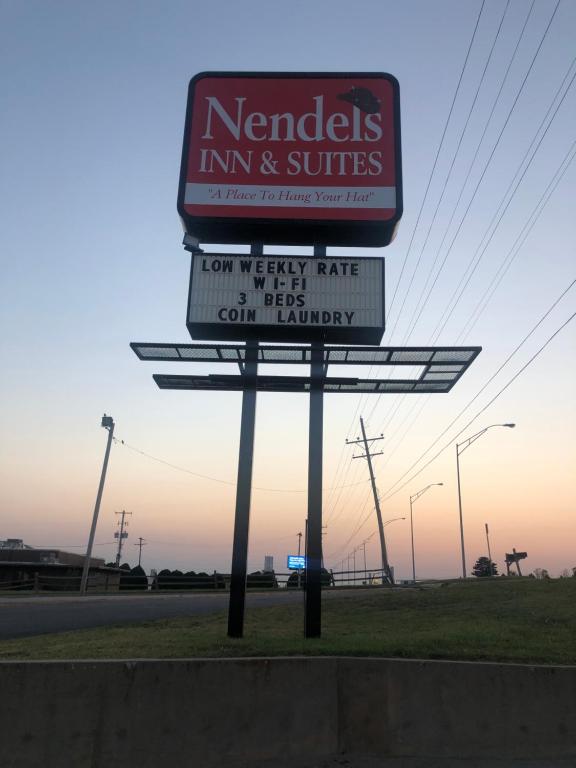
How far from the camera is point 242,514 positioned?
9.69 metres

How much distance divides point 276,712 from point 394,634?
3.63 meters

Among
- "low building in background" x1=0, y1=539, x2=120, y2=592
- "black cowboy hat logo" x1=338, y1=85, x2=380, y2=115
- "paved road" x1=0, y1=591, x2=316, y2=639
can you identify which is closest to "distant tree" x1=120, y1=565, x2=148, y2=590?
"low building in background" x1=0, y1=539, x2=120, y2=592

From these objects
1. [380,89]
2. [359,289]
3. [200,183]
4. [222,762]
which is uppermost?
[380,89]

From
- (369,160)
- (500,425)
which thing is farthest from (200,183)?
(500,425)

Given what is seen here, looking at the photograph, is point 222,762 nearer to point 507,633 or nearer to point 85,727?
point 85,727

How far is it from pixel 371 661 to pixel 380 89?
403 inches

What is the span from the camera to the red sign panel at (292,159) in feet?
37.1

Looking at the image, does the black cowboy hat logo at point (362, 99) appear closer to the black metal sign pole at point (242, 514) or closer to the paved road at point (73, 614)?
the black metal sign pole at point (242, 514)

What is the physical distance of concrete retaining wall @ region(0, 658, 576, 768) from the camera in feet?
19.4

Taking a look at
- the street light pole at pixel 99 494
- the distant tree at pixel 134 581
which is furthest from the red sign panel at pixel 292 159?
the street light pole at pixel 99 494

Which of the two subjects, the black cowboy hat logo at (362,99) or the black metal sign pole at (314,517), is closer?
the black metal sign pole at (314,517)

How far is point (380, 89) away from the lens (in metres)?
12.4

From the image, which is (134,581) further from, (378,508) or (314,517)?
(314,517)

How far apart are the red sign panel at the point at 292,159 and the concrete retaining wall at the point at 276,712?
7.36 meters
